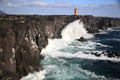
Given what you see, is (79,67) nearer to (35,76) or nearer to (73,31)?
(35,76)

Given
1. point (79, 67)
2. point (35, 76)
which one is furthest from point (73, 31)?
point (35, 76)

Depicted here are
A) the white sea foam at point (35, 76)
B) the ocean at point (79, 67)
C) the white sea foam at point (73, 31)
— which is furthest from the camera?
the white sea foam at point (73, 31)

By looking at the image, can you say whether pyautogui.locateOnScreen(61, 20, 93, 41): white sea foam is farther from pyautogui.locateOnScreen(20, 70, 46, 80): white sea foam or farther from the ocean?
pyautogui.locateOnScreen(20, 70, 46, 80): white sea foam

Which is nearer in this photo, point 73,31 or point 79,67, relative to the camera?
point 79,67

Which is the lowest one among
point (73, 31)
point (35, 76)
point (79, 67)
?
point (79, 67)

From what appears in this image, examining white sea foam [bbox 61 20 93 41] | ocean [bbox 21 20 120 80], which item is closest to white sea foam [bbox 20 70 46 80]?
ocean [bbox 21 20 120 80]

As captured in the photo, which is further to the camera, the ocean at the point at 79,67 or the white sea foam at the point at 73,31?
the white sea foam at the point at 73,31

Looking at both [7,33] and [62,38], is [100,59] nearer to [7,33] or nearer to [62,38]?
[7,33]

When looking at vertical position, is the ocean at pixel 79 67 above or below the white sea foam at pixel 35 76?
below

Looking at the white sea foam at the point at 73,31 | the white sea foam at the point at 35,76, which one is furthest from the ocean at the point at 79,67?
the white sea foam at the point at 73,31

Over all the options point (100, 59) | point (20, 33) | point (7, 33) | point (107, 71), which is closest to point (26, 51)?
point (20, 33)

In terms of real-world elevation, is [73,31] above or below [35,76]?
above

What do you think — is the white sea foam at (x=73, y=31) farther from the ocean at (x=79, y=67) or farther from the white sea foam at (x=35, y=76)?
the white sea foam at (x=35, y=76)
